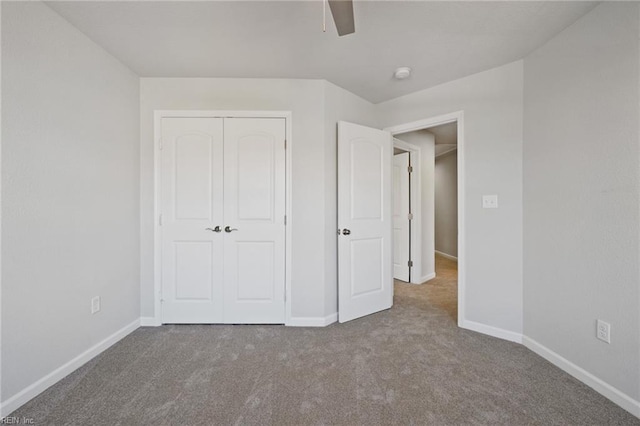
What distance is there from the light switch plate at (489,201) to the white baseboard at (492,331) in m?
1.06

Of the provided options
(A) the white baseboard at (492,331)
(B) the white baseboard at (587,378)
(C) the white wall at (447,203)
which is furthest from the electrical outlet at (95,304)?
(C) the white wall at (447,203)

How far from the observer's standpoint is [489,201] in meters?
2.27

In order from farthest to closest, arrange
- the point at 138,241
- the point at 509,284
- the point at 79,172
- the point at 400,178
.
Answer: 1. the point at 400,178
2. the point at 138,241
3. the point at 509,284
4. the point at 79,172

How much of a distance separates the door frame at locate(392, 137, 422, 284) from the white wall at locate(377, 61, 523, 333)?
4.33ft

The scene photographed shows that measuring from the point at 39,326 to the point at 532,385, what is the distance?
3.09 m

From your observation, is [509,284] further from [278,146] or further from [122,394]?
[122,394]

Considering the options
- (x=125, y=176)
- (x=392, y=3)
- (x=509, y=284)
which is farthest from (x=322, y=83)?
(x=509, y=284)

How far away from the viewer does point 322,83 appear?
246 cm

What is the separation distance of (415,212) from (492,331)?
6.09ft

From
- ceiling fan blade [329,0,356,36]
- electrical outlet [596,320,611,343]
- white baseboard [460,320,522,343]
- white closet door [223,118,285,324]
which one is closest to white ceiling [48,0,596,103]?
ceiling fan blade [329,0,356,36]

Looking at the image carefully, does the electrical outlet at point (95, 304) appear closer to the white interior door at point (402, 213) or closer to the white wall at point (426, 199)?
the white interior door at point (402, 213)

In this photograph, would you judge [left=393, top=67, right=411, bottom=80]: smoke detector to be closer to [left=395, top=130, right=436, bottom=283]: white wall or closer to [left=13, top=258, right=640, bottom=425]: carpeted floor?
[left=395, top=130, right=436, bottom=283]: white wall

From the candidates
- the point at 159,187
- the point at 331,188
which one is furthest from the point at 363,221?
the point at 159,187

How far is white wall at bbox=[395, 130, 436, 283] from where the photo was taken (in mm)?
3918
